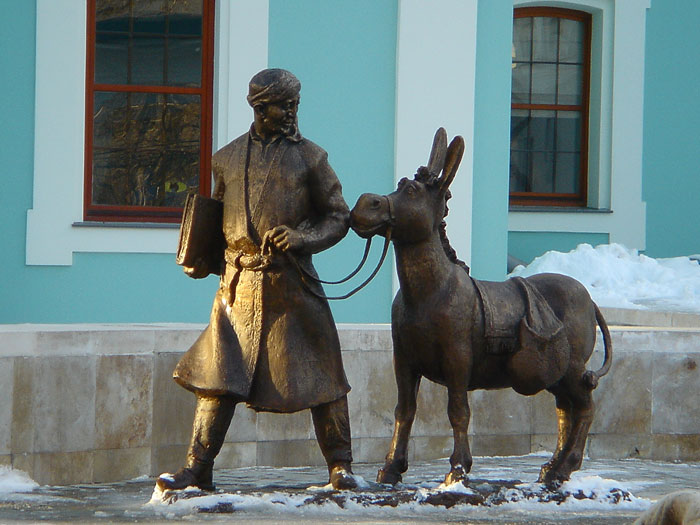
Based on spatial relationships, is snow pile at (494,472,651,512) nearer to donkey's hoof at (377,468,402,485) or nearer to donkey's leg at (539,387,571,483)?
donkey's leg at (539,387,571,483)

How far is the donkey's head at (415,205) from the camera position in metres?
6.52

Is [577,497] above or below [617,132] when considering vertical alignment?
below

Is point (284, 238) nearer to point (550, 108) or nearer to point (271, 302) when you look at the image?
point (271, 302)

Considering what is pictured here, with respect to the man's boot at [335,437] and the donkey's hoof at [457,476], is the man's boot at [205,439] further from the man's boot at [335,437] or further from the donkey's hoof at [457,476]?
the donkey's hoof at [457,476]

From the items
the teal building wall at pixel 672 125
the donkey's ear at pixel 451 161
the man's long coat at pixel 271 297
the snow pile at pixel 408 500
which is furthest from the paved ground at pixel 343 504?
the teal building wall at pixel 672 125

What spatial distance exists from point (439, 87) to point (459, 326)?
15.7ft

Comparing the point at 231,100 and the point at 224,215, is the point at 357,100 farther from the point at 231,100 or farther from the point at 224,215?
the point at 224,215

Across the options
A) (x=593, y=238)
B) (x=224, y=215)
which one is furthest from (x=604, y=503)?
(x=593, y=238)

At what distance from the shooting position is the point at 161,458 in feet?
25.5

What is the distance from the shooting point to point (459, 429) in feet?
21.9

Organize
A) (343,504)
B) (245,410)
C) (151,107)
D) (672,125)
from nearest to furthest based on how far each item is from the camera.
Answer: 1. (343,504)
2. (245,410)
3. (151,107)
4. (672,125)

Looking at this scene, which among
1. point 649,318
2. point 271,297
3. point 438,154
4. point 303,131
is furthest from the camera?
point 303,131

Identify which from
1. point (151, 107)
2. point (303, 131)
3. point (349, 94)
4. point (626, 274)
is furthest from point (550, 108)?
point (151, 107)

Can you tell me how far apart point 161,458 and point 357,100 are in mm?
4075
